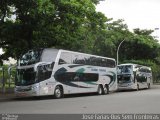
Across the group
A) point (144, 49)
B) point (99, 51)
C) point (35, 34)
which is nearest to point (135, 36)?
point (144, 49)

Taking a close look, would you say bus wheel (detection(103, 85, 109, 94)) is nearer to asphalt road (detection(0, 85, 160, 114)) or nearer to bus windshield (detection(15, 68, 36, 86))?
bus windshield (detection(15, 68, 36, 86))

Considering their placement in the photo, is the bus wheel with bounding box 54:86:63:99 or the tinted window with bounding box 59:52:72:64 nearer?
the bus wheel with bounding box 54:86:63:99

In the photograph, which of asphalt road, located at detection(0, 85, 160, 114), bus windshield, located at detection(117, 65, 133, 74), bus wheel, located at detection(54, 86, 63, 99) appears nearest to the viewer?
asphalt road, located at detection(0, 85, 160, 114)

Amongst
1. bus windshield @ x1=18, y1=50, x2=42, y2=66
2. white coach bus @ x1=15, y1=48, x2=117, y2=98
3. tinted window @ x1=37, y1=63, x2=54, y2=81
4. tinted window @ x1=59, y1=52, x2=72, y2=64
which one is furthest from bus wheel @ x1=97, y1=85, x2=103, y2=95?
bus windshield @ x1=18, y1=50, x2=42, y2=66

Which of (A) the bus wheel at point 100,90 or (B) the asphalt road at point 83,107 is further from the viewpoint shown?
(A) the bus wheel at point 100,90

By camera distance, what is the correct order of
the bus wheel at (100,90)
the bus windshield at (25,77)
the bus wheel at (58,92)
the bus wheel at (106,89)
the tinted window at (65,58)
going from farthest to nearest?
the bus wheel at (106,89) → the bus wheel at (100,90) → the tinted window at (65,58) → the bus wheel at (58,92) → the bus windshield at (25,77)

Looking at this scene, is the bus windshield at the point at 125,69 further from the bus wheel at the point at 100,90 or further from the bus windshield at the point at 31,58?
the bus windshield at the point at 31,58

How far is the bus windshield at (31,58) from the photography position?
27781 mm

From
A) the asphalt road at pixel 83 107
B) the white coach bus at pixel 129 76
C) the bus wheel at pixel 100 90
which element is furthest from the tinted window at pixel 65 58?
the white coach bus at pixel 129 76

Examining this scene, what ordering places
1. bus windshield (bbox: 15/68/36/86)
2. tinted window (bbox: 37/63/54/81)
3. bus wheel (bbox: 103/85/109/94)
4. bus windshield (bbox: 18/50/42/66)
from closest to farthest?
bus windshield (bbox: 15/68/36/86), tinted window (bbox: 37/63/54/81), bus windshield (bbox: 18/50/42/66), bus wheel (bbox: 103/85/109/94)

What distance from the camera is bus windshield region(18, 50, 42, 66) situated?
91.1 ft

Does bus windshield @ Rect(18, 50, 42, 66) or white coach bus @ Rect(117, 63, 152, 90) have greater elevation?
bus windshield @ Rect(18, 50, 42, 66)

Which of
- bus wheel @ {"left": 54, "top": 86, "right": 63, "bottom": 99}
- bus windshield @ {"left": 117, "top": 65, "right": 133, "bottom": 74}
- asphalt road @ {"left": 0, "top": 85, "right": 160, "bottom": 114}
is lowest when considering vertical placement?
asphalt road @ {"left": 0, "top": 85, "right": 160, "bottom": 114}

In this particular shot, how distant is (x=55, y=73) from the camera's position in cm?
2892
